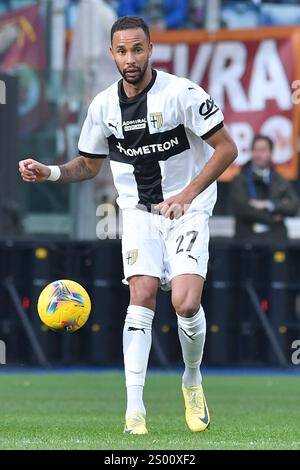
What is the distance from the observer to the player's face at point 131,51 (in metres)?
8.81

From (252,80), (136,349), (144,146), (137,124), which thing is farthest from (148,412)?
(252,80)

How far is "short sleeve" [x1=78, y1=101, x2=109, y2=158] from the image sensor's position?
927 cm

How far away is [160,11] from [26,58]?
2.36 m

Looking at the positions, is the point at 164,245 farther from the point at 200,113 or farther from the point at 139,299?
the point at 200,113

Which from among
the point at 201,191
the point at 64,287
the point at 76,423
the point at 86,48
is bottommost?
the point at 76,423

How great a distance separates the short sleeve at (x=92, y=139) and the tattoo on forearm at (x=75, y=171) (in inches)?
2.9

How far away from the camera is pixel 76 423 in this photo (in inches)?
379

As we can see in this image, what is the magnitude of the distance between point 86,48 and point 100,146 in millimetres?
6266

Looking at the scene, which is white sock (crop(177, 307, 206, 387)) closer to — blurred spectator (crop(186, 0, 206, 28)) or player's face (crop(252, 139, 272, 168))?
player's face (crop(252, 139, 272, 168))

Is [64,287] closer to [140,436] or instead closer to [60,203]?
[140,436]

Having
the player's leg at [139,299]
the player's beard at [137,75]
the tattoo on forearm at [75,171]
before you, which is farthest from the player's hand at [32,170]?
the player's beard at [137,75]

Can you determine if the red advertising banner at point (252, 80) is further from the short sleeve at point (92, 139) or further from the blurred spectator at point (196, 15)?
the short sleeve at point (92, 139)

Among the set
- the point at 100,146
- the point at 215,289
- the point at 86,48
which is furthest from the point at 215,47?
the point at 100,146

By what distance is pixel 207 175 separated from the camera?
889cm
